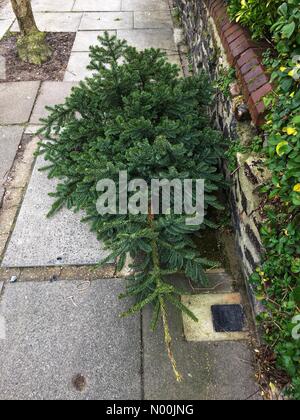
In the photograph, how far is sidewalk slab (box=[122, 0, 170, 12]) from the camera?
7113 mm

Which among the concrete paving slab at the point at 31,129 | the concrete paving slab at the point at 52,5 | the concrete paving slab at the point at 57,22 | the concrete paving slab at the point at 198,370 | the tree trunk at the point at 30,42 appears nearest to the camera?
the concrete paving slab at the point at 198,370

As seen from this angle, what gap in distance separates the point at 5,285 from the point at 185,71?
3.85m

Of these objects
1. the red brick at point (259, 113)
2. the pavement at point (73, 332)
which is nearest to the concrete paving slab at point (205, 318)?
the pavement at point (73, 332)

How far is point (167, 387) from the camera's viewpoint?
2.32 meters

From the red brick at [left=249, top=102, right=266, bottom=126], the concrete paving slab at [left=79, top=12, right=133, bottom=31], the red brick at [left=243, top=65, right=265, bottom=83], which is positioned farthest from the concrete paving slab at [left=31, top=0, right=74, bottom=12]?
the red brick at [left=249, top=102, right=266, bottom=126]

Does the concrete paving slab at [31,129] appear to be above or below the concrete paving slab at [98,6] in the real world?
below

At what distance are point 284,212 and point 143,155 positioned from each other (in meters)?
0.97

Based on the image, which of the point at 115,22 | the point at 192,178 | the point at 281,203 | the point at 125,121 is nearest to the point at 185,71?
the point at 115,22

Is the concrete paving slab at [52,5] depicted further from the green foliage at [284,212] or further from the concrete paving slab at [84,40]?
the green foliage at [284,212]

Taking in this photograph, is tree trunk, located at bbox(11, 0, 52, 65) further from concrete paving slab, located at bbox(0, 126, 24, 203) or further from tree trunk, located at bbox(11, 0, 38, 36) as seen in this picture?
concrete paving slab, located at bbox(0, 126, 24, 203)

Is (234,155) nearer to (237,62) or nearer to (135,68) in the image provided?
(237,62)

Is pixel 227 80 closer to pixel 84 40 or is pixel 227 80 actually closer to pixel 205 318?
pixel 205 318

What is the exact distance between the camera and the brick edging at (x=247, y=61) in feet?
8.20

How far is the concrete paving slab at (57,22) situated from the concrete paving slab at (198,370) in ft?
18.6
